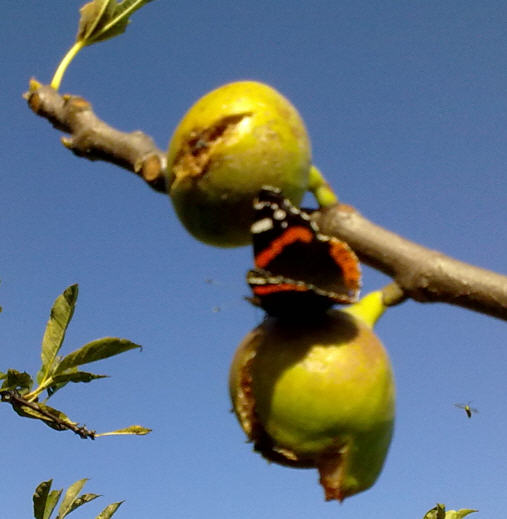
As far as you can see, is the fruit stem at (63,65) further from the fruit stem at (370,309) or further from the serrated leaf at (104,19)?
the fruit stem at (370,309)

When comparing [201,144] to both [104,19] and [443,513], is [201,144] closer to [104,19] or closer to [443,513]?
[104,19]

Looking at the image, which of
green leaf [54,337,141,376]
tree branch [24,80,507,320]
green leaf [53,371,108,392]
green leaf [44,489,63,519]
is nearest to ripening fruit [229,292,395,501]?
tree branch [24,80,507,320]

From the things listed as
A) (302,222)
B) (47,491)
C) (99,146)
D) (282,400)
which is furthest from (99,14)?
(47,491)

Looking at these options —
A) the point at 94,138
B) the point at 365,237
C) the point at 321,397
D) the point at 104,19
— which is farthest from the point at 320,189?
the point at 104,19

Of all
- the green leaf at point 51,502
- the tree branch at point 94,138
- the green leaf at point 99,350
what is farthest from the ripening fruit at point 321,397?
the green leaf at point 51,502

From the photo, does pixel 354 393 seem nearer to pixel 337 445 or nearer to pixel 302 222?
pixel 337 445

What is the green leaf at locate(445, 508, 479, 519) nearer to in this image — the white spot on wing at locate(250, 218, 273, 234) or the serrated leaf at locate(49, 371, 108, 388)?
the serrated leaf at locate(49, 371, 108, 388)
